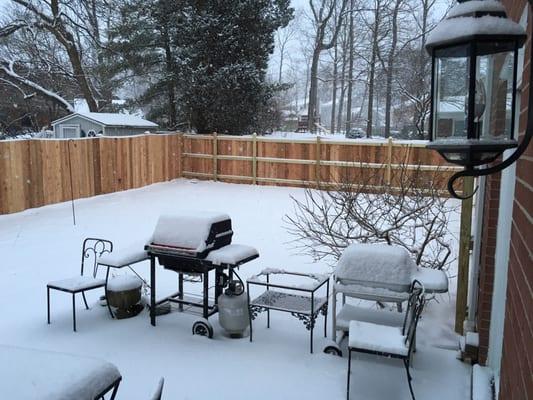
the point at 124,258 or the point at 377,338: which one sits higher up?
the point at 124,258

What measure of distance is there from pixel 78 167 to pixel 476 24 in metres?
10.5

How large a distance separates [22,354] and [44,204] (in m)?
8.74

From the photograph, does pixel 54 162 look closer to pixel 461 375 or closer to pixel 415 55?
pixel 461 375

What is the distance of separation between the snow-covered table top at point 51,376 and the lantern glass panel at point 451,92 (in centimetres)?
160

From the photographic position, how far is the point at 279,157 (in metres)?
13.2

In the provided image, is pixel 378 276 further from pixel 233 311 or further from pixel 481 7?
pixel 481 7

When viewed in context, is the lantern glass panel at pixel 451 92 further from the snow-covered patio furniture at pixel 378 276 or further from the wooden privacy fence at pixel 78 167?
the wooden privacy fence at pixel 78 167

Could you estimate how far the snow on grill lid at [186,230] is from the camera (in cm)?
416

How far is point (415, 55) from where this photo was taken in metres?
21.1

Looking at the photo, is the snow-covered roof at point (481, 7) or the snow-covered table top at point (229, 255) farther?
the snow-covered table top at point (229, 255)

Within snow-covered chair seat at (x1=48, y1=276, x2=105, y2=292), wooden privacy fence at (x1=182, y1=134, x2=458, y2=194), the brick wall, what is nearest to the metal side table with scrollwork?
snow-covered chair seat at (x1=48, y1=276, x2=105, y2=292)

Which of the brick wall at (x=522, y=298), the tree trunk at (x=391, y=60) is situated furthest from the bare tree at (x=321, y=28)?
the brick wall at (x=522, y=298)

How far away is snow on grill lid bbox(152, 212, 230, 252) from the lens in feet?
13.7

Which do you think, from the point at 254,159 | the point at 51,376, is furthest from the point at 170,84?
the point at 51,376
